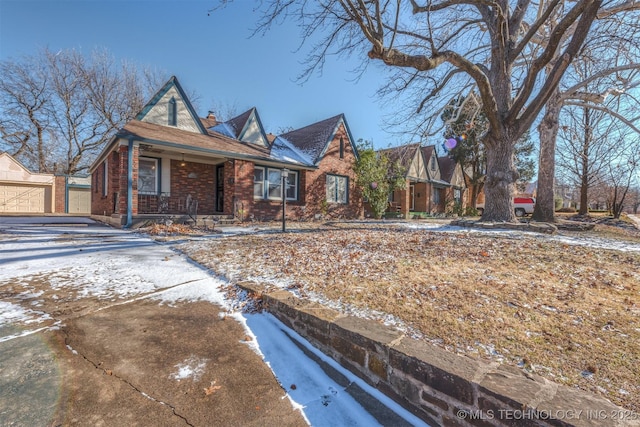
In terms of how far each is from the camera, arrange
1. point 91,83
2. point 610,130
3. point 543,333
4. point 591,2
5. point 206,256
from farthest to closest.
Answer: point 91,83
point 610,130
point 591,2
point 206,256
point 543,333

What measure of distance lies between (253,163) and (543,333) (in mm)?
11254

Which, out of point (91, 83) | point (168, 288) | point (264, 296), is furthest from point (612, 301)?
point (91, 83)

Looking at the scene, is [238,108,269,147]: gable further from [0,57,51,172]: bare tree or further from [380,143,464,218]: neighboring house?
[0,57,51,172]: bare tree

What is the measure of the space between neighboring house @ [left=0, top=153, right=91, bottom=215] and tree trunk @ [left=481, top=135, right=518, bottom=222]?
2784cm

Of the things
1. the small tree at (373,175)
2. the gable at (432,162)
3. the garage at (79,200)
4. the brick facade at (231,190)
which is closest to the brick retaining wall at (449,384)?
the brick facade at (231,190)

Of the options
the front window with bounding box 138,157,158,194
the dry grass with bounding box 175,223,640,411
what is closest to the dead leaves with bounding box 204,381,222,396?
the dry grass with bounding box 175,223,640,411

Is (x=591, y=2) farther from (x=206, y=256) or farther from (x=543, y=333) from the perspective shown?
(x=206, y=256)

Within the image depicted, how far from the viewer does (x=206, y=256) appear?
194 inches

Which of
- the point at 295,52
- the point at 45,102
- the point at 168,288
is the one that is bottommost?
the point at 168,288

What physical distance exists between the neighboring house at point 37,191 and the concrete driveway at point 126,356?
23734 millimetres

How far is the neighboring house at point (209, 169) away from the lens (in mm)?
9703

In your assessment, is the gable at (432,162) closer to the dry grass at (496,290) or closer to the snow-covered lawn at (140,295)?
the dry grass at (496,290)

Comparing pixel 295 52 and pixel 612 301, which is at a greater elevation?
pixel 295 52

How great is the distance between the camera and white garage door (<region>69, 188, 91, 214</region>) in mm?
22172
